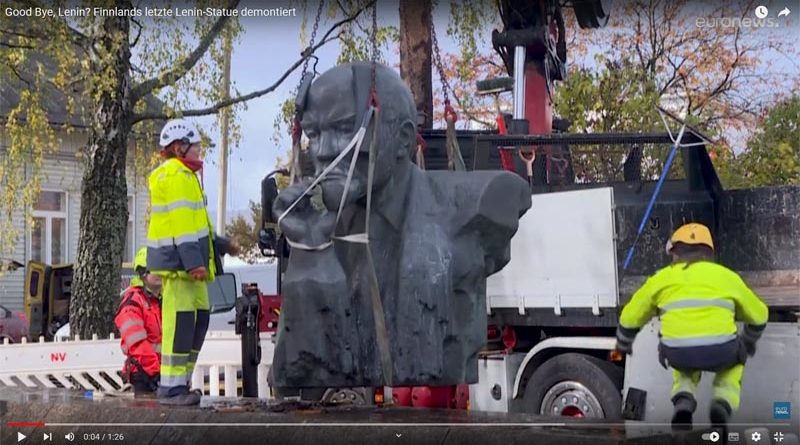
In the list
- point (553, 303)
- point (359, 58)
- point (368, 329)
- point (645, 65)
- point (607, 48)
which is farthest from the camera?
point (645, 65)

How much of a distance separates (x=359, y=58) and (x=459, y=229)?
2.89 feet

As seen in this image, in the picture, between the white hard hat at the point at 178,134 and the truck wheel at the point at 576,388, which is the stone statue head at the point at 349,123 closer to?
the white hard hat at the point at 178,134

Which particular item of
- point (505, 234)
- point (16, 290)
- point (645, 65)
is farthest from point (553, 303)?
point (16, 290)

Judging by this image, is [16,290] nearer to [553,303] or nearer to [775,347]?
[553,303]

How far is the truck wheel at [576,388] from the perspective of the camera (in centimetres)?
500

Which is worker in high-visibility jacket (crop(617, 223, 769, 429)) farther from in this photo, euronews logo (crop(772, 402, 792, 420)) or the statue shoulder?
the statue shoulder

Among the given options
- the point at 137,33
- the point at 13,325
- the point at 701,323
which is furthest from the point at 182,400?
the point at 701,323

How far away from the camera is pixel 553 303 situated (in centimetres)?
524

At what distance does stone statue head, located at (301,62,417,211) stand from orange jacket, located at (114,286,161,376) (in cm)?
188

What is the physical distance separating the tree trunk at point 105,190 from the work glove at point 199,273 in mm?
1206

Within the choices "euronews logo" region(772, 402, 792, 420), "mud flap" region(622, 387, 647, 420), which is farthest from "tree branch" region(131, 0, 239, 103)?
"euronews logo" region(772, 402, 792, 420)

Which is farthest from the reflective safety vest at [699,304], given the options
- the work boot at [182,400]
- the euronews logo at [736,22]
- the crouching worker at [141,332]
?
the crouching worker at [141,332]

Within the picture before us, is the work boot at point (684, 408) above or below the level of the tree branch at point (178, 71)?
below

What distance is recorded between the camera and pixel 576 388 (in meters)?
5.18
